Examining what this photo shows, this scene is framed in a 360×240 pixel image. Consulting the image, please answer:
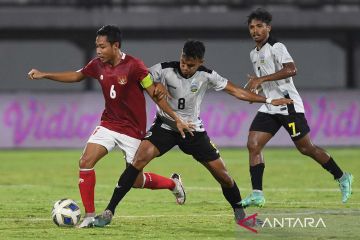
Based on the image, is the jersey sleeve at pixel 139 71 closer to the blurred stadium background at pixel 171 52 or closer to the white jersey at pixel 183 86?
the white jersey at pixel 183 86

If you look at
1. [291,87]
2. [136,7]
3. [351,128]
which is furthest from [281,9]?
[291,87]

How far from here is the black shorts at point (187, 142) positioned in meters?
9.77

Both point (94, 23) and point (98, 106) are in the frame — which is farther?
point (94, 23)

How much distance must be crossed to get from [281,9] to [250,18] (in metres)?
18.4

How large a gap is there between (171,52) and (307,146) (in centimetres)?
1937

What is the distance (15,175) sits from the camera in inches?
652

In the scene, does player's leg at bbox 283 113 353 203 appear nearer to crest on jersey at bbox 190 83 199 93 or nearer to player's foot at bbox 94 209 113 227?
crest on jersey at bbox 190 83 199 93

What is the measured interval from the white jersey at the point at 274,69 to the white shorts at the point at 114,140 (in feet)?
5.94

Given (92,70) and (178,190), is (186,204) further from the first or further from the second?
(92,70)

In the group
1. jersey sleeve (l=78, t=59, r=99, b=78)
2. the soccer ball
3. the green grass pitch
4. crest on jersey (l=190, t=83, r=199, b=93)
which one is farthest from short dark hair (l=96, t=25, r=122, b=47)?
the green grass pitch

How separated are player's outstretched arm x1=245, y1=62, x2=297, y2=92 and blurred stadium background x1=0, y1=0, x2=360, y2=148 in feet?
40.8

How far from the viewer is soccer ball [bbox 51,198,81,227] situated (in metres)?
9.53

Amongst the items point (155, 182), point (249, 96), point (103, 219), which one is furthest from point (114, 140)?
point (249, 96)

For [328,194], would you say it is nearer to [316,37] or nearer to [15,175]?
[15,175]
